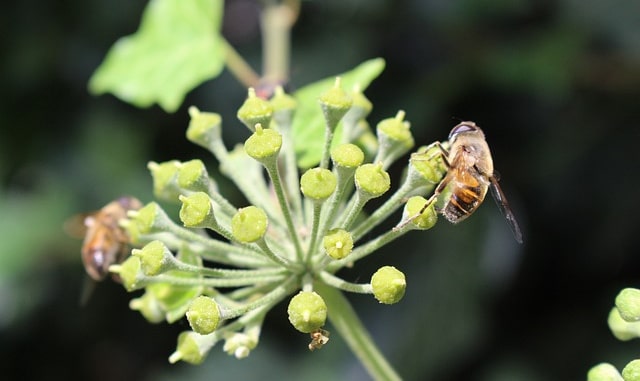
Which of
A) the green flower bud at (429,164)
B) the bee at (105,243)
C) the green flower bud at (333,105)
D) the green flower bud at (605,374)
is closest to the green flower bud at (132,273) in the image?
the bee at (105,243)

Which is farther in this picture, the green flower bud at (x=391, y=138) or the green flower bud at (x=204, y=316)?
the green flower bud at (x=391, y=138)

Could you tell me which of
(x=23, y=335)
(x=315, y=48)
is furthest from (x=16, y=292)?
(x=315, y=48)

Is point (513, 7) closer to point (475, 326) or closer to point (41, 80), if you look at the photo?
point (475, 326)

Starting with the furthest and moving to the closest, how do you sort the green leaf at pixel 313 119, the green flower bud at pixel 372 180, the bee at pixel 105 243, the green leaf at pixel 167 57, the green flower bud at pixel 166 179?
1. the green leaf at pixel 167 57
2. the bee at pixel 105 243
3. the green leaf at pixel 313 119
4. the green flower bud at pixel 166 179
5. the green flower bud at pixel 372 180

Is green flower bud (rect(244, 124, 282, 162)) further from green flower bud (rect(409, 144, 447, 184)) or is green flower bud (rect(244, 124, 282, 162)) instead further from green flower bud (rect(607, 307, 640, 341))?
green flower bud (rect(607, 307, 640, 341))

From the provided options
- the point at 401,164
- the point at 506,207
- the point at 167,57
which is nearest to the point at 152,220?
the point at 506,207

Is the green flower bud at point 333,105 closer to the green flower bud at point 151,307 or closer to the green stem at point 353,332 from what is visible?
the green stem at point 353,332

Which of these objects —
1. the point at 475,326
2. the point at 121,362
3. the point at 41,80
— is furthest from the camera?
the point at 121,362
